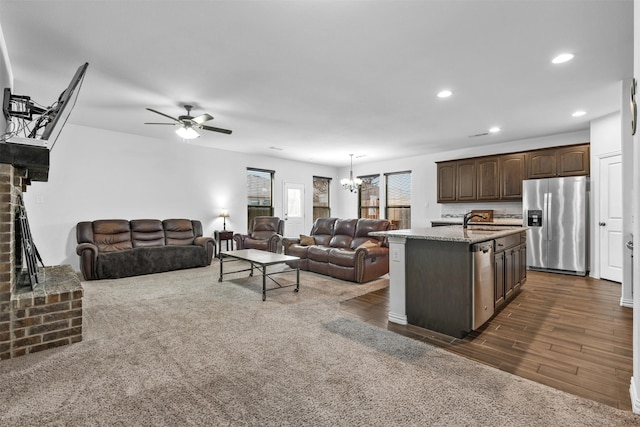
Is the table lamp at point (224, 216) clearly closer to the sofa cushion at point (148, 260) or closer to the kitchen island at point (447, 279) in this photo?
the sofa cushion at point (148, 260)

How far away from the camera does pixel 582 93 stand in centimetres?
384

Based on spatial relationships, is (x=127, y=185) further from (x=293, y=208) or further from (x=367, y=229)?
(x=367, y=229)

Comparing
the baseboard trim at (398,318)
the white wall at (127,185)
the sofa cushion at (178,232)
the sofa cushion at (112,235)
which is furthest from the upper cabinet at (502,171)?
the sofa cushion at (112,235)

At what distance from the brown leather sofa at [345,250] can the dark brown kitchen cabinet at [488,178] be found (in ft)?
9.05

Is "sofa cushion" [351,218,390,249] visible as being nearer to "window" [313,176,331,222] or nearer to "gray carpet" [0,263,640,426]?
"gray carpet" [0,263,640,426]

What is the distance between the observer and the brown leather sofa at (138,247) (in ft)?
15.6

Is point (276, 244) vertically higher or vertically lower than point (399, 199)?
lower

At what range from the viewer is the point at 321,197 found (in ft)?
32.1

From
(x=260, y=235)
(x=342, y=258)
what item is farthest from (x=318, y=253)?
(x=260, y=235)

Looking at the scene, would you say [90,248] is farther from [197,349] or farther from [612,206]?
[612,206]

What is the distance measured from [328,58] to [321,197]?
6884mm

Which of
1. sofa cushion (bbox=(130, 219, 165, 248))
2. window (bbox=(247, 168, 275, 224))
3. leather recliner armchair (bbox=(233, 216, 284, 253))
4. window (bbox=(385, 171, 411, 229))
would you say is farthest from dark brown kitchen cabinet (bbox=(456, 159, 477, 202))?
sofa cushion (bbox=(130, 219, 165, 248))

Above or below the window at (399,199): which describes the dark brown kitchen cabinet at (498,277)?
below

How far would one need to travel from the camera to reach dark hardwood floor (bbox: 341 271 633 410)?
1.98 metres
